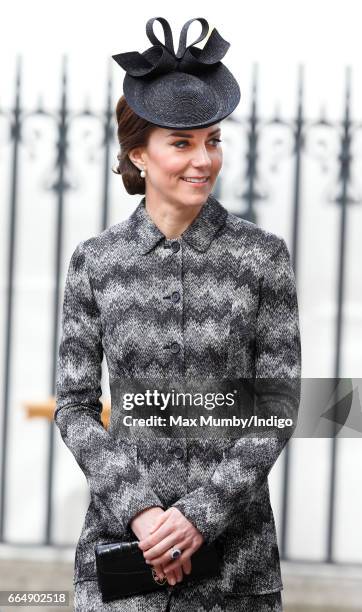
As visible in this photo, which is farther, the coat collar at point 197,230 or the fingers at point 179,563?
the coat collar at point 197,230

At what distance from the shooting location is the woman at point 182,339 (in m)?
2.14

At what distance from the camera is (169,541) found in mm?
2074

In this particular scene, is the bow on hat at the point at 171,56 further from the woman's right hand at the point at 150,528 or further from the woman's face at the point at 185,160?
the woman's right hand at the point at 150,528

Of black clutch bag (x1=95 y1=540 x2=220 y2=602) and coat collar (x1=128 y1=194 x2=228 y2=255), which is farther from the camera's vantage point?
coat collar (x1=128 y1=194 x2=228 y2=255)

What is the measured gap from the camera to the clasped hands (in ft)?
6.82

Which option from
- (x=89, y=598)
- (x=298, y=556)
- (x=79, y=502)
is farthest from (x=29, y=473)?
(x=89, y=598)

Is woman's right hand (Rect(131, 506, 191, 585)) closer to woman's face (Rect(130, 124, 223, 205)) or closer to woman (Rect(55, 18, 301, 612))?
woman (Rect(55, 18, 301, 612))

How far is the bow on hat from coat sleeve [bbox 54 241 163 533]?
387 millimetres

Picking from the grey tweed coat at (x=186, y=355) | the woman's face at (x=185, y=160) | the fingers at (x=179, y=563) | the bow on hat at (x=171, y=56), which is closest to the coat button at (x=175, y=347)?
the grey tweed coat at (x=186, y=355)

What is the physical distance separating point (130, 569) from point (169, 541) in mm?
108

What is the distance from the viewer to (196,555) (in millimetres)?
2127

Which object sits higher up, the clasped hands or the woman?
the woman

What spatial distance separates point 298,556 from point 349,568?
218 millimetres

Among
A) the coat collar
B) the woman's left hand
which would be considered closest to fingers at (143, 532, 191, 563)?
the woman's left hand
